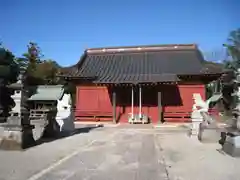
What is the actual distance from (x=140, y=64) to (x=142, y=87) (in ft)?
11.1

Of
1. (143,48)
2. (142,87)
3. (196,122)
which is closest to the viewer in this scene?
(196,122)

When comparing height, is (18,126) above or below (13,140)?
above

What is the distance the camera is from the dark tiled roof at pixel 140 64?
23.3 meters

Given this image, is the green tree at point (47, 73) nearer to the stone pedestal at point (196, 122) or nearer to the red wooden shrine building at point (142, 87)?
the red wooden shrine building at point (142, 87)

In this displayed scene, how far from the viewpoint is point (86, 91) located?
967 inches

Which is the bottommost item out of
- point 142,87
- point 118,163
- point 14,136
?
point 118,163

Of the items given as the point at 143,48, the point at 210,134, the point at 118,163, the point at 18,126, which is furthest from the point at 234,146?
the point at 143,48

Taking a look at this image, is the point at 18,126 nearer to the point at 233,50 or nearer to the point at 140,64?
the point at 140,64

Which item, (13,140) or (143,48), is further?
(143,48)

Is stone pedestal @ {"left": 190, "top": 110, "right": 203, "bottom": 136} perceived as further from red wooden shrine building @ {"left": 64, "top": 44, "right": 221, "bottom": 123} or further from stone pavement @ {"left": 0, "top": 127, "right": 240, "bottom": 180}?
red wooden shrine building @ {"left": 64, "top": 44, "right": 221, "bottom": 123}

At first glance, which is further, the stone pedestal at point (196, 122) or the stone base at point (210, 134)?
Result: the stone pedestal at point (196, 122)

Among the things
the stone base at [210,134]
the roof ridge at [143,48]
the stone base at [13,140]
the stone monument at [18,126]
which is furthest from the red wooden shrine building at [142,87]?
the stone base at [13,140]

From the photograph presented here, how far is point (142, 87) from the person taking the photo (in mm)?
23406

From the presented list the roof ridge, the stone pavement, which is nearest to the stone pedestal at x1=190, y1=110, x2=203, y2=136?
the stone pavement
